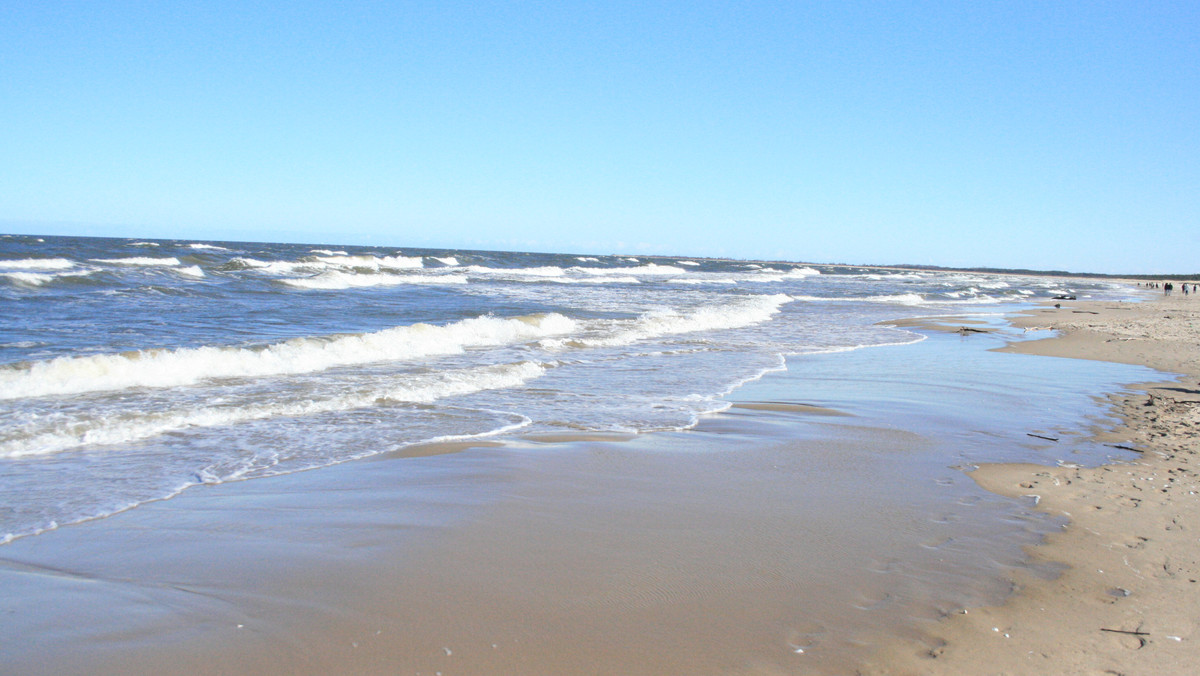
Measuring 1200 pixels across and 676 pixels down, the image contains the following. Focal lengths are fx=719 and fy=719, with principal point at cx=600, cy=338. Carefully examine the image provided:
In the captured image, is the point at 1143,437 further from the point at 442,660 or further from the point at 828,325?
the point at 828,325

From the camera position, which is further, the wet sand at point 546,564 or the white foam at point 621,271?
the white foam at point 621,271

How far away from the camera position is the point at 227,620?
2896mm

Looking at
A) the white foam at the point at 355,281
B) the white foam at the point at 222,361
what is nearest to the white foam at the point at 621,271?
the white foam at the point at 355,281

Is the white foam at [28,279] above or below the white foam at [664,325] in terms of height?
above

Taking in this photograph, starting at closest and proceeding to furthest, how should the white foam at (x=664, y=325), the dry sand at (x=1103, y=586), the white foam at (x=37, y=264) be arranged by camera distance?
the dry sand at (x=1103, y=586)
the white foam at (x=664, y=325)
the white foam at (x=37, y=264)

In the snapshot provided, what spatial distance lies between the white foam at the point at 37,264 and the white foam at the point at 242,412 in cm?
2454

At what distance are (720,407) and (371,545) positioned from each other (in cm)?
484

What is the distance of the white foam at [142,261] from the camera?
3120 cm

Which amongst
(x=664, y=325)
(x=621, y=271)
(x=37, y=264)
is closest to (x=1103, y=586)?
(x=664, y=325)

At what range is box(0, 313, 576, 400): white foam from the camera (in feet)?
25.9

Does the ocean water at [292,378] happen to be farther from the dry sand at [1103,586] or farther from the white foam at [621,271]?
the white foam at [621,271]

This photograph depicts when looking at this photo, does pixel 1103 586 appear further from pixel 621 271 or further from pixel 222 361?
pixel 621 271

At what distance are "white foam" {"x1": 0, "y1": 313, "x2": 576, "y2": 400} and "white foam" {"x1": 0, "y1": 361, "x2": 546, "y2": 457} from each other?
1822mm

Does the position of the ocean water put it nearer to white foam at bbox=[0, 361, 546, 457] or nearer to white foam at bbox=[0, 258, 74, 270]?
white foam at bbox=[0, 361, 546, 457]
